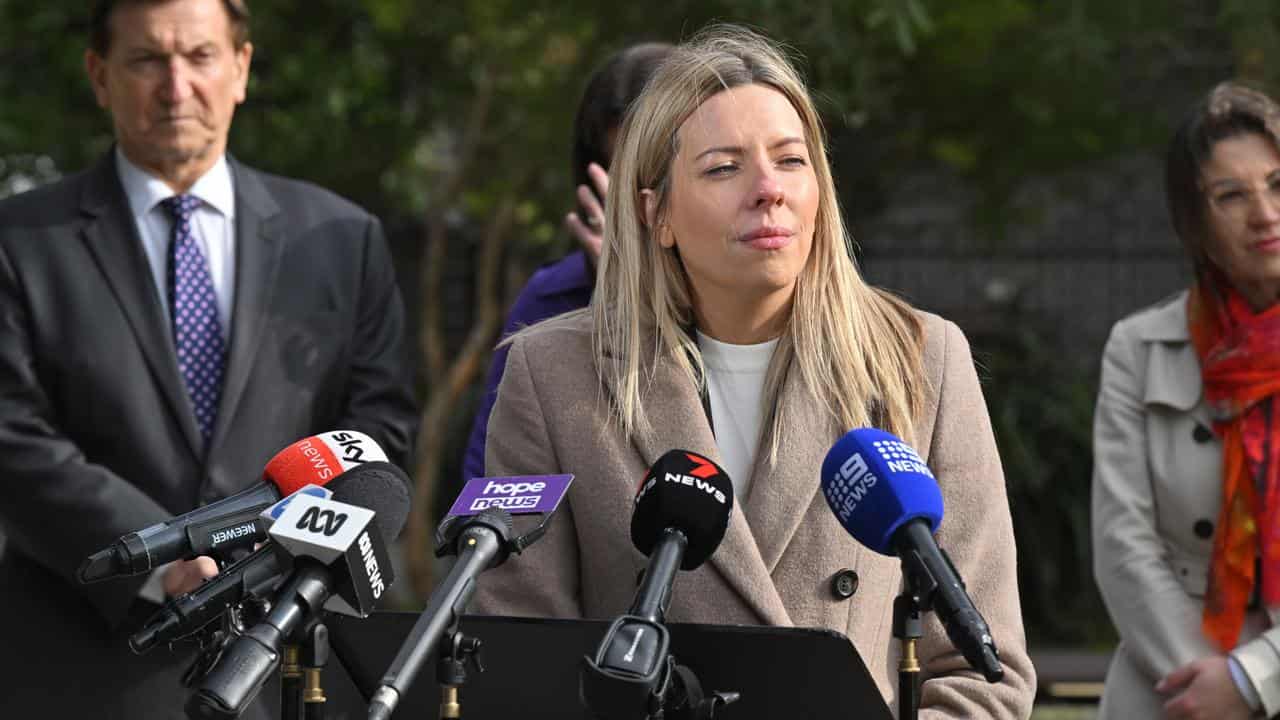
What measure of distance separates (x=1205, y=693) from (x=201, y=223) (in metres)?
2.77

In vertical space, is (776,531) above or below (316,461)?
below

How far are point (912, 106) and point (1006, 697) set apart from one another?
25.7 ft

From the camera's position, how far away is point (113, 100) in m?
4.28

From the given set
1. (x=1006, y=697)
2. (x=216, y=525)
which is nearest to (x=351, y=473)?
(x=216, y=525)

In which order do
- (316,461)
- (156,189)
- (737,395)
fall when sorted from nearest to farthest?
(316,461), (737,395), (156,189)

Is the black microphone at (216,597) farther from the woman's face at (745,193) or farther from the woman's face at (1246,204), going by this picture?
the woman's face at (1246,204)

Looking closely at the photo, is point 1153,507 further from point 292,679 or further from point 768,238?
point 292,679

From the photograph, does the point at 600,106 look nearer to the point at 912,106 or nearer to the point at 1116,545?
the point at 1116,545

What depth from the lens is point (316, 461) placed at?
2.59m

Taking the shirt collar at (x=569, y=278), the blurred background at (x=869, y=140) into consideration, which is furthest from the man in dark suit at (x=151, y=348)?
the blurred background at (x=869, y=140)

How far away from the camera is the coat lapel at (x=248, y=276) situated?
408 cm

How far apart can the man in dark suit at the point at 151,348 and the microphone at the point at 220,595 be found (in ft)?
4.90

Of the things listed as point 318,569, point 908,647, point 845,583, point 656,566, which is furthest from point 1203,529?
point 318,569

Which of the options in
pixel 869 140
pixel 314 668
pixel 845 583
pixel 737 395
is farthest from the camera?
pixel 869 140
